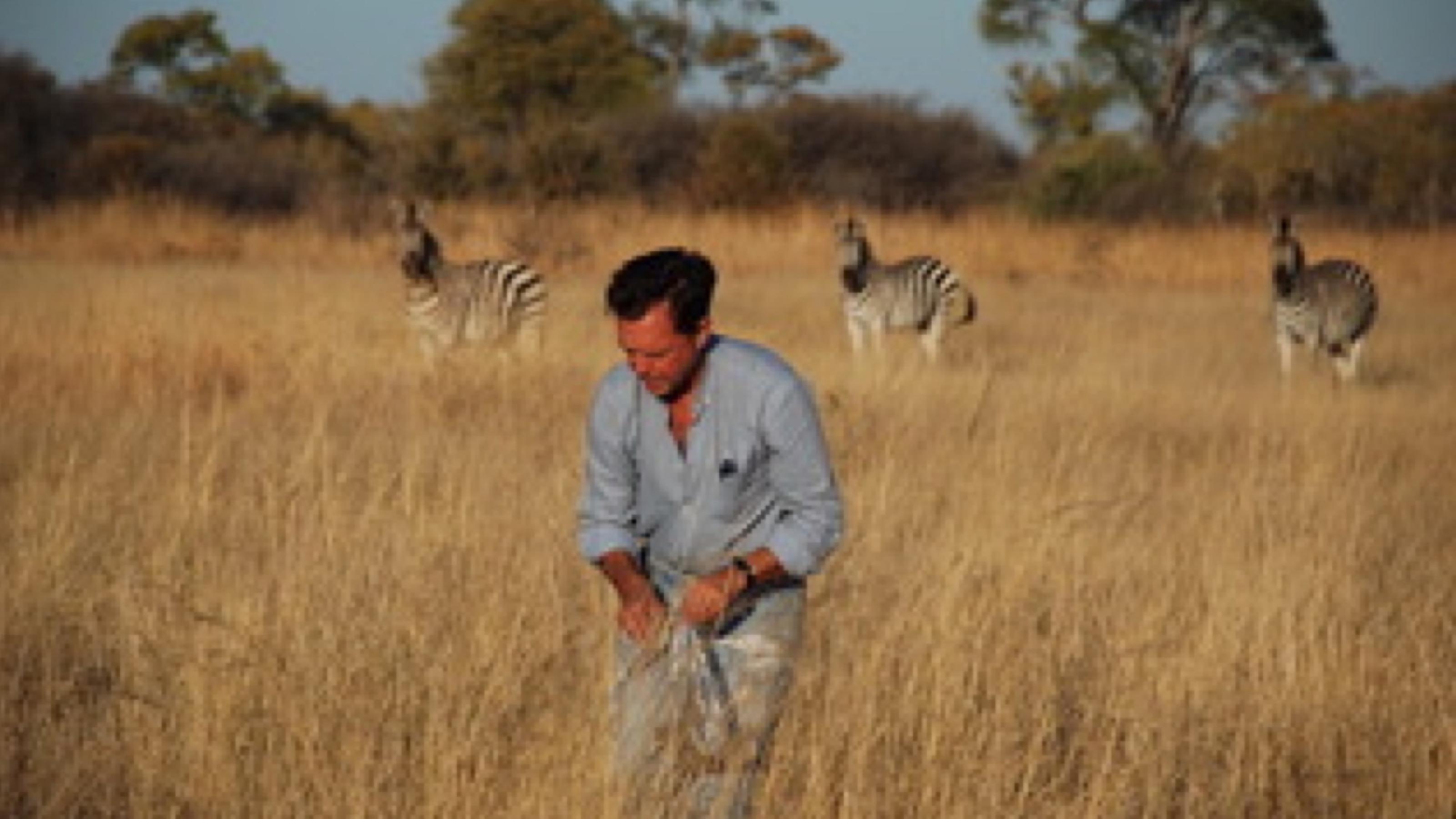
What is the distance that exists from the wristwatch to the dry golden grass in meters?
0.59

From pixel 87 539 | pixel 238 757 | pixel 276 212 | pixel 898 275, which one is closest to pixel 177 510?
pixel 87 539

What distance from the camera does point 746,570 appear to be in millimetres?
2969

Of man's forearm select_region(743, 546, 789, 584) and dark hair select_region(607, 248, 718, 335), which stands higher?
dark hair select_region(607, 248, 718, 335)

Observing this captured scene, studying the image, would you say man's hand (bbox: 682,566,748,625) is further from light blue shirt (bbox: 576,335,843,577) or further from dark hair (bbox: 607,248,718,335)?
dark hair (bbox: 607,248,718,335)

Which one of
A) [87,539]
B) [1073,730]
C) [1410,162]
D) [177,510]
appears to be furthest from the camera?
[1410,162]

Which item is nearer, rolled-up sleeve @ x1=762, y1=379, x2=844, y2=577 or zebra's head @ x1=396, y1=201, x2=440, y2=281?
rolled-up sleeve @ x1=762, y1=379, x2=844, y2=577

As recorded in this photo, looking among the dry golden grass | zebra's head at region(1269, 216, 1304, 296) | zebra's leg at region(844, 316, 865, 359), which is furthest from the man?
zebra's head at region(1269, 216, 1304, 296)

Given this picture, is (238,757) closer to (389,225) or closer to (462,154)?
(389,225)

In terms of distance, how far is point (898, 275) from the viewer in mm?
14250

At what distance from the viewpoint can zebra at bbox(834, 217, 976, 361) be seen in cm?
1398

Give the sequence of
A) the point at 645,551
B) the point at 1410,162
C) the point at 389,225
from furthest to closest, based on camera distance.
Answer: the point at 1410,162 → the point at 389,225 → the point at 645,551

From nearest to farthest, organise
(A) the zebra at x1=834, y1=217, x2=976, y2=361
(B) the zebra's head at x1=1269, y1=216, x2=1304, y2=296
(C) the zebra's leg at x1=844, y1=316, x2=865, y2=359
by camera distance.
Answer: (B) the zebra's head at x1=1269, y1=216, x2=1304, y2=296
(C) the zebra's leg at x1=844, y1=316, x2=865, y2=359
(A) the zebra at x1=834, y1=217, x2=976, y2=361

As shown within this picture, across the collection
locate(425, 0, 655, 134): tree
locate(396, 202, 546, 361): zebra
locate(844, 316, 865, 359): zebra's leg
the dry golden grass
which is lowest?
the dry golden grass

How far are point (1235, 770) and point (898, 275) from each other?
1052 centimetres
